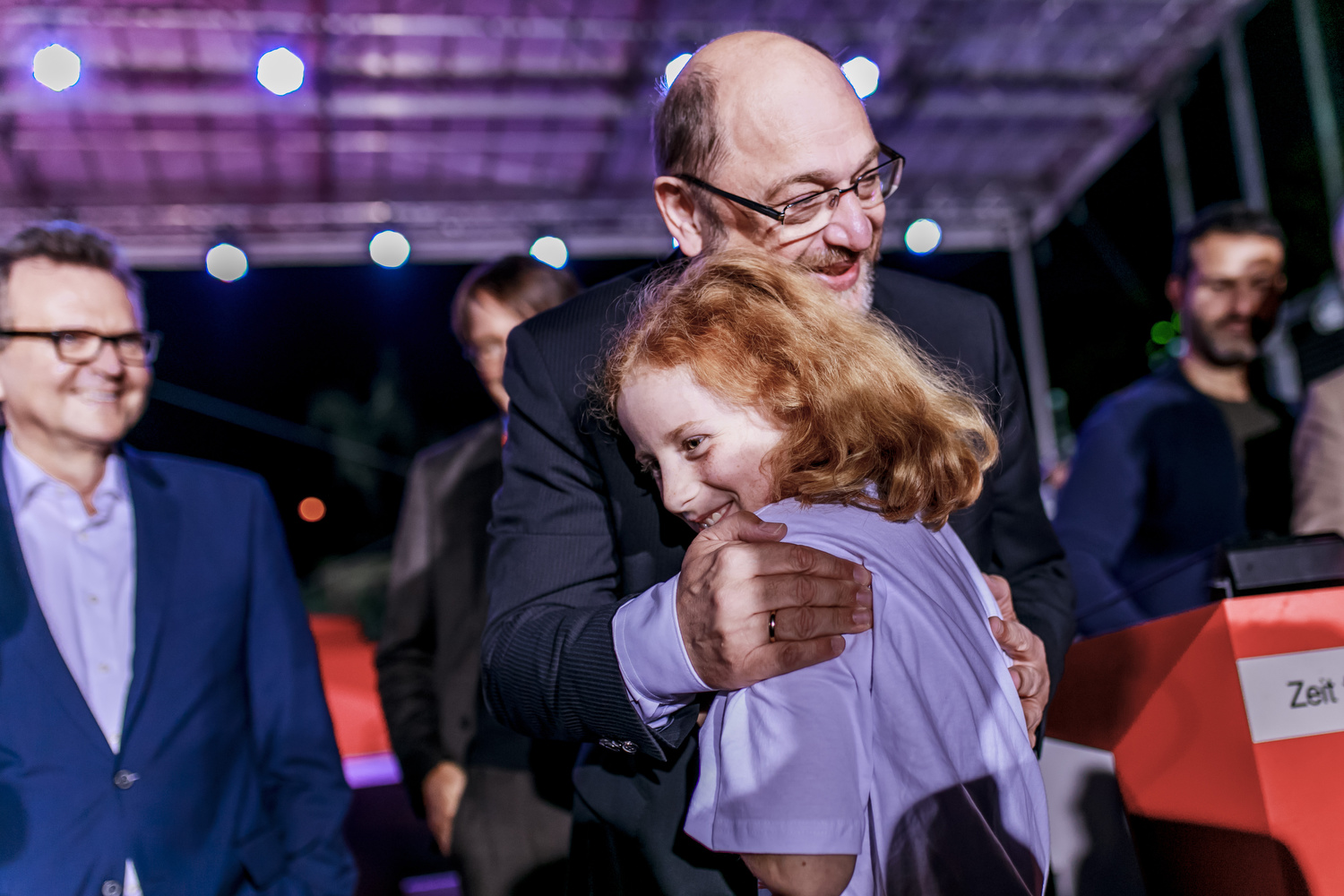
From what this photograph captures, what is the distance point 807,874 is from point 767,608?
0.24 meters

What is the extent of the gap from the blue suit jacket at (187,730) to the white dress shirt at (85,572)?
0.04 meters

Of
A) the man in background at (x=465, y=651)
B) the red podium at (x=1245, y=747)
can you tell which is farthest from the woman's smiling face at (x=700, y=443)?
the man in background at (x=465, y=651)

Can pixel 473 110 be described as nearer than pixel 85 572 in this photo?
No

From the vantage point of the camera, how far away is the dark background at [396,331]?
6402 mm

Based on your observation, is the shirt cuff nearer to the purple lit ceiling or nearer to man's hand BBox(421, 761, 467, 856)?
man's hand BBox(421, 761, 467, 856)

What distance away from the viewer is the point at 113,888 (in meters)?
1.72

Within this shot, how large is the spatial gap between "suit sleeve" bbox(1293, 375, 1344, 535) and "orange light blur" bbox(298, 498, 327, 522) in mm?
7330

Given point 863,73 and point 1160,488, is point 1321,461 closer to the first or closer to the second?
point 1160,488

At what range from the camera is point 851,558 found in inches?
40.3

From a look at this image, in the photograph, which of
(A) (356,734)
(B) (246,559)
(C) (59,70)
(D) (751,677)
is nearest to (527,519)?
(D) (751,677)

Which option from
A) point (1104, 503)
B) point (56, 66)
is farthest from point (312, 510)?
point (1104, 503)

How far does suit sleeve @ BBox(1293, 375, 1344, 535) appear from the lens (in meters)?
2.17

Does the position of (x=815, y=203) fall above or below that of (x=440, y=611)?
above

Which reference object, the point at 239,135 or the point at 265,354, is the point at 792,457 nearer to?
the point at 239,135
